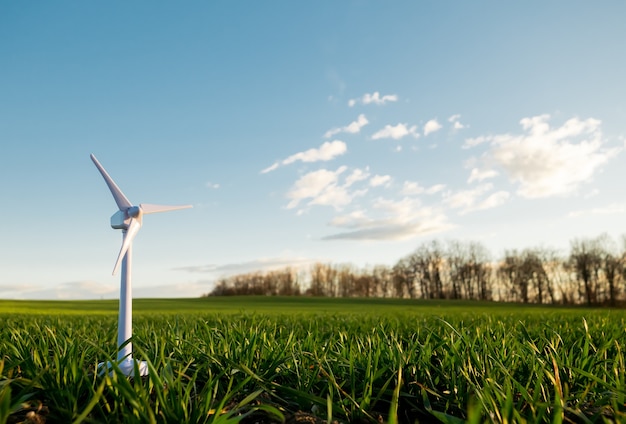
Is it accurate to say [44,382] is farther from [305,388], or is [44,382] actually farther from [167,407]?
[305,388]

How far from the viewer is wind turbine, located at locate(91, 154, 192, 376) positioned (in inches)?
109

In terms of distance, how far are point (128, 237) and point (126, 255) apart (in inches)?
7.9

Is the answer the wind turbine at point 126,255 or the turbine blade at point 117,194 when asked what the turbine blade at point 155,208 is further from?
the turbine blade at point 117,194

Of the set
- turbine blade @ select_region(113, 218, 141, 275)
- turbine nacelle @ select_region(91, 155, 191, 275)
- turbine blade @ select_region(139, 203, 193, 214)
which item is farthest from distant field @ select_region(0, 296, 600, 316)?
turbine blade @ select_region(113, 218, 141, 275)

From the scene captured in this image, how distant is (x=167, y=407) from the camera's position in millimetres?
1843

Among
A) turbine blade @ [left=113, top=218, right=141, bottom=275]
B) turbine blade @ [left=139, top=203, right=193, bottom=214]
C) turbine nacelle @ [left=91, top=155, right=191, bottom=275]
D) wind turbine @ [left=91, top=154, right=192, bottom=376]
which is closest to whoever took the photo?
wind turbine @ [left=91, top=154, right=192, bottom=376]

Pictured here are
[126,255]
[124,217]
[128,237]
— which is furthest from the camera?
[124,217]

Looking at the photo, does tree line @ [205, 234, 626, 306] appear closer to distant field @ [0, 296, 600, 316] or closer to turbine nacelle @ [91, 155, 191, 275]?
distant field @ [0, 296, 600, 316]

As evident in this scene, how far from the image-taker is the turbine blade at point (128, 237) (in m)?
3.25

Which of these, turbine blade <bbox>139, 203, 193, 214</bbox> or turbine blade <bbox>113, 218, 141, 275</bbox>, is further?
turbine blade <bbox>139, 203, 193, 214</bbox>

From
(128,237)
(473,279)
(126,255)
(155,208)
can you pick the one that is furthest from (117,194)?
(473,279)

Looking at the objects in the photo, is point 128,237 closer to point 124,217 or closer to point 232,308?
point 124,217

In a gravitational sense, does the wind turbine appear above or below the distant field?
above

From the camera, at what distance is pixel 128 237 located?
3.34 meters
